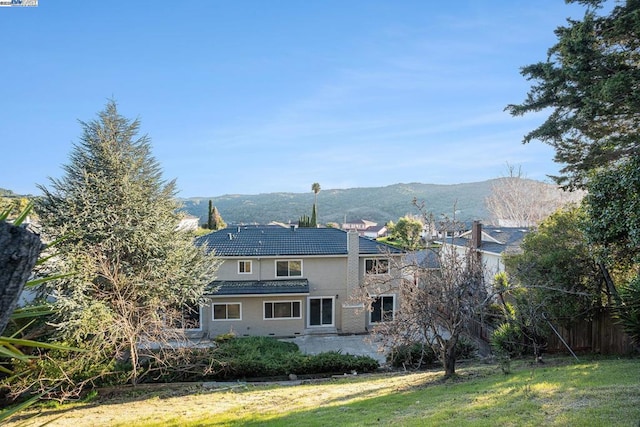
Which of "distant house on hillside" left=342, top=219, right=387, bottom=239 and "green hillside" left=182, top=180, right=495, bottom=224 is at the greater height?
"green hillside" left=182, top=180, right=495, bottom=224

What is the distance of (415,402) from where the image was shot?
7906 millimetres

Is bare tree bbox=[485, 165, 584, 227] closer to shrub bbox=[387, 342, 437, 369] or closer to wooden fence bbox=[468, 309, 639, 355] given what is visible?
wooden fence bbox=[468, 309, 639, 355]

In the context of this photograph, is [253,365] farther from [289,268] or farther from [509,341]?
[509,341]

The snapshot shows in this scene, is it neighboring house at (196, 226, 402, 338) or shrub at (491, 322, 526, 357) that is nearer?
shrub at (491, 322, 526, 357)

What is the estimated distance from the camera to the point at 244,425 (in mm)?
7504

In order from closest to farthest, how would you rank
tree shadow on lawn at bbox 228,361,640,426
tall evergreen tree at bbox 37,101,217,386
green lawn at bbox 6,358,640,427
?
tree shadow on lawn at bbox 228,361,640,426, green lawn at bbox 6,358,640,427, tall evergreen tree at bbox 37,101,217,386

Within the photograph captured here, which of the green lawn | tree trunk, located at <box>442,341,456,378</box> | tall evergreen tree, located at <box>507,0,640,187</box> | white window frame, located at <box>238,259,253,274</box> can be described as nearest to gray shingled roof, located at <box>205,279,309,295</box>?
white window frame, located at <box>238,259,253,274</box>

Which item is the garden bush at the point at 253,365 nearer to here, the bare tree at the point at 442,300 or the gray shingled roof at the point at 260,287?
the bare tree at the point at 442,300

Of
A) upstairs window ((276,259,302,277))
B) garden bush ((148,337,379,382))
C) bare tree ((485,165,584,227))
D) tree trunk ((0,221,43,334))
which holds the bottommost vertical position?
garden bush ((148,337,379,382))

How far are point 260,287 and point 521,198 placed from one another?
41.6m

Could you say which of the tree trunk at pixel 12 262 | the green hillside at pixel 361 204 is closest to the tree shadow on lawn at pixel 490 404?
the tree trunk at pixel 12 262

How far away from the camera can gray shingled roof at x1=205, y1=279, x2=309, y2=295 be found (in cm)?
2038

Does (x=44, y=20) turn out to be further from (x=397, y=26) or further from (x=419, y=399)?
(x=419, y=399)

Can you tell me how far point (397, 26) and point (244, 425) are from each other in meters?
15.5
